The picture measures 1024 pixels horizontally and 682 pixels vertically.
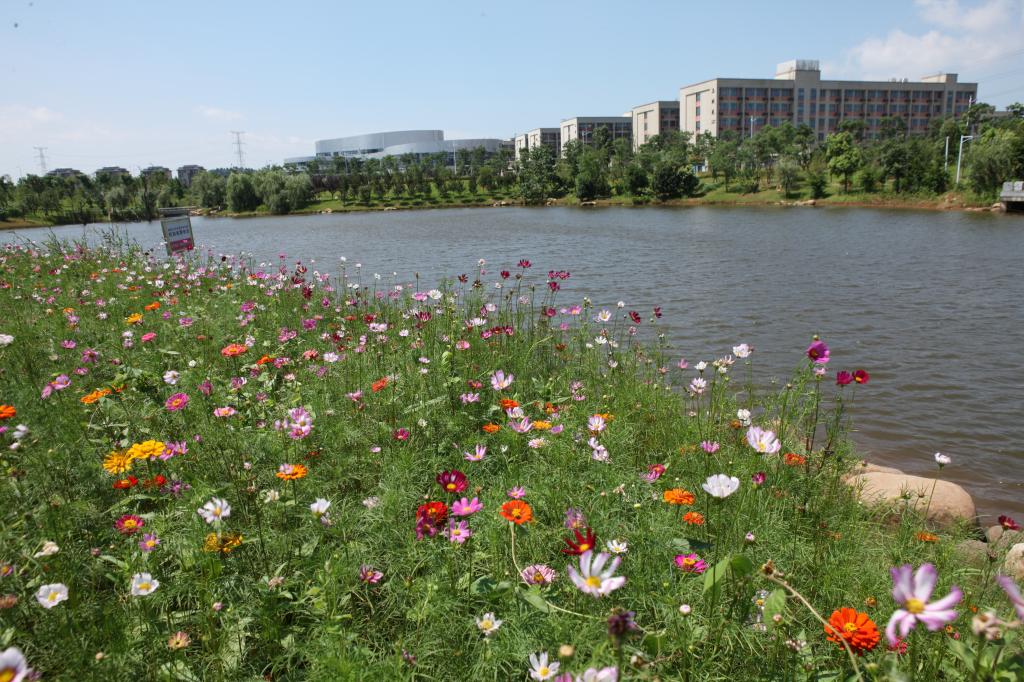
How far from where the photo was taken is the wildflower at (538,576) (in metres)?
1.63

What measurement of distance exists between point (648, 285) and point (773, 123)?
82.7m

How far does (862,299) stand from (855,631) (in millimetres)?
11522

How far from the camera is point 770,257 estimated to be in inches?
682

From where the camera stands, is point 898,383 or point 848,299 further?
point 848,299

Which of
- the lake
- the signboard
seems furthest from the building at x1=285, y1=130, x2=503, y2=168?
the signboard

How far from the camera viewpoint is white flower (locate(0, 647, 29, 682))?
963 mm

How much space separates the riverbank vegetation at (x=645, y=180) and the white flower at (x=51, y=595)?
33826 millimetres

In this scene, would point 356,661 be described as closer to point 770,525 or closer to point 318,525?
point 318,525

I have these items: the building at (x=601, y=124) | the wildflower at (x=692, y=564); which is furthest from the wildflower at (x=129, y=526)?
the building at (x=601, y=124)

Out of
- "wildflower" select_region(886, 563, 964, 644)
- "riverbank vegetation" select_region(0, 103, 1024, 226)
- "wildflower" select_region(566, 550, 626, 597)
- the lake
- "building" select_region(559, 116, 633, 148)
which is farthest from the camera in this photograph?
"building" select_region(559, 116, 633, 148)

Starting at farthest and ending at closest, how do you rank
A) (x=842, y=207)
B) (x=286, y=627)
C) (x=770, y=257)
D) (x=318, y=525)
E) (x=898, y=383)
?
(x=842, y=207), (x=770, y=257), (x=898, y=383), (x=318, y=525), (x=286, y=627)

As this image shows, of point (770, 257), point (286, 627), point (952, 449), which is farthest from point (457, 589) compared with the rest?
point (770, 257)

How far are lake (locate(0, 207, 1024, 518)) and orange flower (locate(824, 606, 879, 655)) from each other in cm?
371

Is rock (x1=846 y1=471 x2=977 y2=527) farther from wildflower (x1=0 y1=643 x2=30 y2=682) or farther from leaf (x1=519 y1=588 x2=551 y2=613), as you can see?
wildflower (x1=0 y1=643 x2=30 y2=682)
